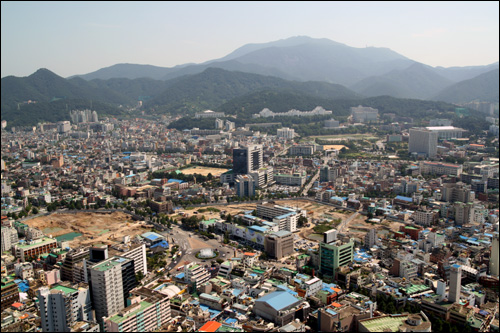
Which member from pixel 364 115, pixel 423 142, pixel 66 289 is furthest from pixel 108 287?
pixel 364 115

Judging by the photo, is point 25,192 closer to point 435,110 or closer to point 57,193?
point 57,193

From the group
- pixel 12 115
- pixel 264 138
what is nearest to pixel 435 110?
pixel 264 138

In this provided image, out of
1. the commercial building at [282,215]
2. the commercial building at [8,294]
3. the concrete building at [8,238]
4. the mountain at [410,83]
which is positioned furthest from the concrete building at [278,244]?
the mountain at [410,83]

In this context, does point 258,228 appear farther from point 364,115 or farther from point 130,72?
point 130,72

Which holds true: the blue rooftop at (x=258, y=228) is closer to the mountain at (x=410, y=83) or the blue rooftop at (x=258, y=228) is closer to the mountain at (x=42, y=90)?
the mountain at (x=42, y=90)

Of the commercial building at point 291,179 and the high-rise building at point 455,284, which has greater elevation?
the commercial building at point 291,179
